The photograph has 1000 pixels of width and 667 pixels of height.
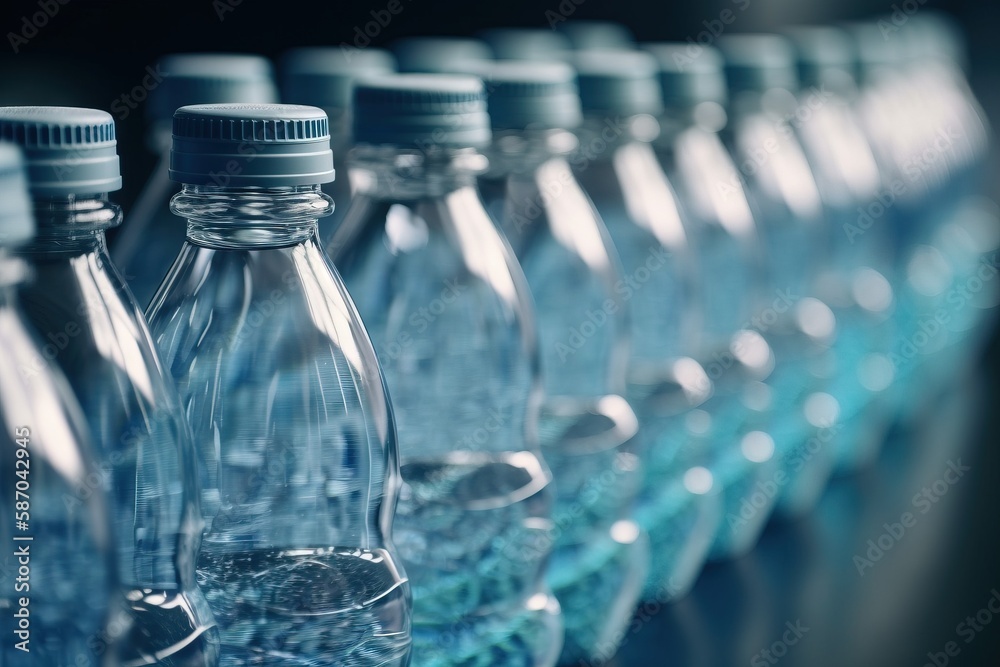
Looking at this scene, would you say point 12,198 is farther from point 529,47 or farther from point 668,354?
point 529,47

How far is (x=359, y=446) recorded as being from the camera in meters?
0.68

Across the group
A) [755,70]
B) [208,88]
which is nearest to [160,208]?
[208,88]

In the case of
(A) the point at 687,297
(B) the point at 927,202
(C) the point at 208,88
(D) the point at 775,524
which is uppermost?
(C) the point at 208,88

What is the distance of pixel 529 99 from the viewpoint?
2.94 ft

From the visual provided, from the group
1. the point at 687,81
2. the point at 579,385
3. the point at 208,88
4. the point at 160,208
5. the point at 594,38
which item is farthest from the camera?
the point at 594,38

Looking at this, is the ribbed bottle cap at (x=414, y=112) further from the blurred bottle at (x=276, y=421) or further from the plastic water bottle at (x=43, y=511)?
the plastic water bottle at (x=43, y=511)

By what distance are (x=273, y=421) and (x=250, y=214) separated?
0.36 feet

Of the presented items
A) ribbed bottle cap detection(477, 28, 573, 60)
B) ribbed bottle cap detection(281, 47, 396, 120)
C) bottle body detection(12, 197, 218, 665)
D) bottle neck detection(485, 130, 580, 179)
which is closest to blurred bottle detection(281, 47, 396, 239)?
ribbed bottle cap detection(281, 47, 396, 120)

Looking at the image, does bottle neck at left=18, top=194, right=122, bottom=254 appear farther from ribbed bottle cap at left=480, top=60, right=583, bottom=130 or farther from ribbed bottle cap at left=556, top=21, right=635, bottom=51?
ribbed bottle cap at left=556, top=21, right=635, bottom=51

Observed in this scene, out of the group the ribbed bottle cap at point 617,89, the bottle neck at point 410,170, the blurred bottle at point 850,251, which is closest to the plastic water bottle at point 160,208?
the bottle neck at point 410,170

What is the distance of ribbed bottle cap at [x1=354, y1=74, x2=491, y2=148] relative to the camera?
731 millimetres

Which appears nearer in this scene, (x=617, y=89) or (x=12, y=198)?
(x=12, y=198)

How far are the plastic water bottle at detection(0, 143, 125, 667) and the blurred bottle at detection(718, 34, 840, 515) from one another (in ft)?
2.94

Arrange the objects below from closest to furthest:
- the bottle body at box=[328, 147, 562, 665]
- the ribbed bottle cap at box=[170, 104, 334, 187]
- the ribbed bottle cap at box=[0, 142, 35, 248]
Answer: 1. the ribbed bottle cap at box=[0, 142, 35, 248]
2. the ribbed bottle cap at box=[170, 104, 334, 187]
3. the bottle body at box=[328, 147, 562, 665]
